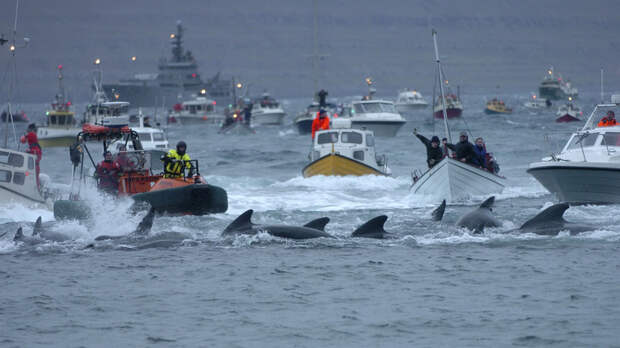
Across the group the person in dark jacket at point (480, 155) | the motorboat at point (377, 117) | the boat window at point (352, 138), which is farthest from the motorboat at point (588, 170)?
the motorboat at point (377, 117)

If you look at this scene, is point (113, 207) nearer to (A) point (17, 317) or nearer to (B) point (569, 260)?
(A) point (17, 317)

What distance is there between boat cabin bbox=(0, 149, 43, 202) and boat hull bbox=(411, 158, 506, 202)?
979 cm

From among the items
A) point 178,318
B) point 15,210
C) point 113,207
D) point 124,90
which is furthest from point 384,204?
point 124,90

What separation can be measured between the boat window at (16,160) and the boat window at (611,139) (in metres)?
13.8

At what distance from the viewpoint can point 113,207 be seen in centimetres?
1961

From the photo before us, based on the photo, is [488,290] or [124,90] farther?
[124,90]

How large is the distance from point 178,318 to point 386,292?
112 inches

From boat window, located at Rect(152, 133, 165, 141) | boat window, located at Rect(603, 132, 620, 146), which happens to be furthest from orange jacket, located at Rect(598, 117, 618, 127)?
boat window, located at Rect(152, 133, 165, 141)

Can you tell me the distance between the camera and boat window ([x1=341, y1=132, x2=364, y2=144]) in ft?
101

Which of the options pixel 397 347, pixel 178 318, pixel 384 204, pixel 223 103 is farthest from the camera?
pixel 223 103

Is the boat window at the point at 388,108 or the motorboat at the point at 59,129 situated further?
the motorboat at the point at 59,129

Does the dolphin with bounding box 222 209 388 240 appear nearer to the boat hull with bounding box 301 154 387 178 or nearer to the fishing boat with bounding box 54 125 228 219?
the fishing boat with bounding box 54 125 228 219

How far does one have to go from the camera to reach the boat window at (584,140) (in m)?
21.5

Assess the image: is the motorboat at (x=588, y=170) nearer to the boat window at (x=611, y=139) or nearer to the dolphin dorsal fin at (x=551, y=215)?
the boat window at (x=611, y=139)
